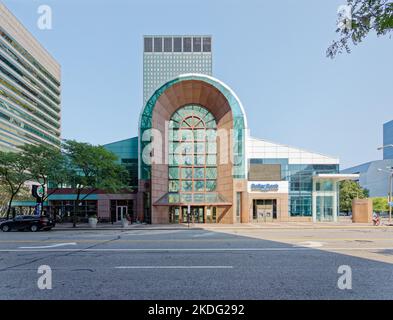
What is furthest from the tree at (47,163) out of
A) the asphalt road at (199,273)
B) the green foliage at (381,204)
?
the green foliage at (381,204)

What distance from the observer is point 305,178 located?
126 feet

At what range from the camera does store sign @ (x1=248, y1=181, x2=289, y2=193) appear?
37406 mm

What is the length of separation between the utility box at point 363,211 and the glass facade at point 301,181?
4.60 meters

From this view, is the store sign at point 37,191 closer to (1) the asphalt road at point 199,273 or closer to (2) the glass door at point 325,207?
(1) the asphalt road at point 199,273

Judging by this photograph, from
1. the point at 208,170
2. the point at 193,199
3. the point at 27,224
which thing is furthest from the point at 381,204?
the point at 27,224

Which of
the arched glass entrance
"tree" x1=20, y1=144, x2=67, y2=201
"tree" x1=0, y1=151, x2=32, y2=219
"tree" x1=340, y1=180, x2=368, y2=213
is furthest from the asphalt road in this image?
"tree" x1=340, y1=180, x2=368, y2=213

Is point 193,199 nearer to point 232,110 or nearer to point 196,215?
point 196,215

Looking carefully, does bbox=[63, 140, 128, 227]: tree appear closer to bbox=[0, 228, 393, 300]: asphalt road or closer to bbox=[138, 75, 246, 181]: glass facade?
bbox=[138, 75, 246, 181]: glass facade

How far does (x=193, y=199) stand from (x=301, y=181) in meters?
15.6

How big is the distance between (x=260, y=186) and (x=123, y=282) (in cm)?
3232

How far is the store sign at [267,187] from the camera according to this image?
3741 centimetres
